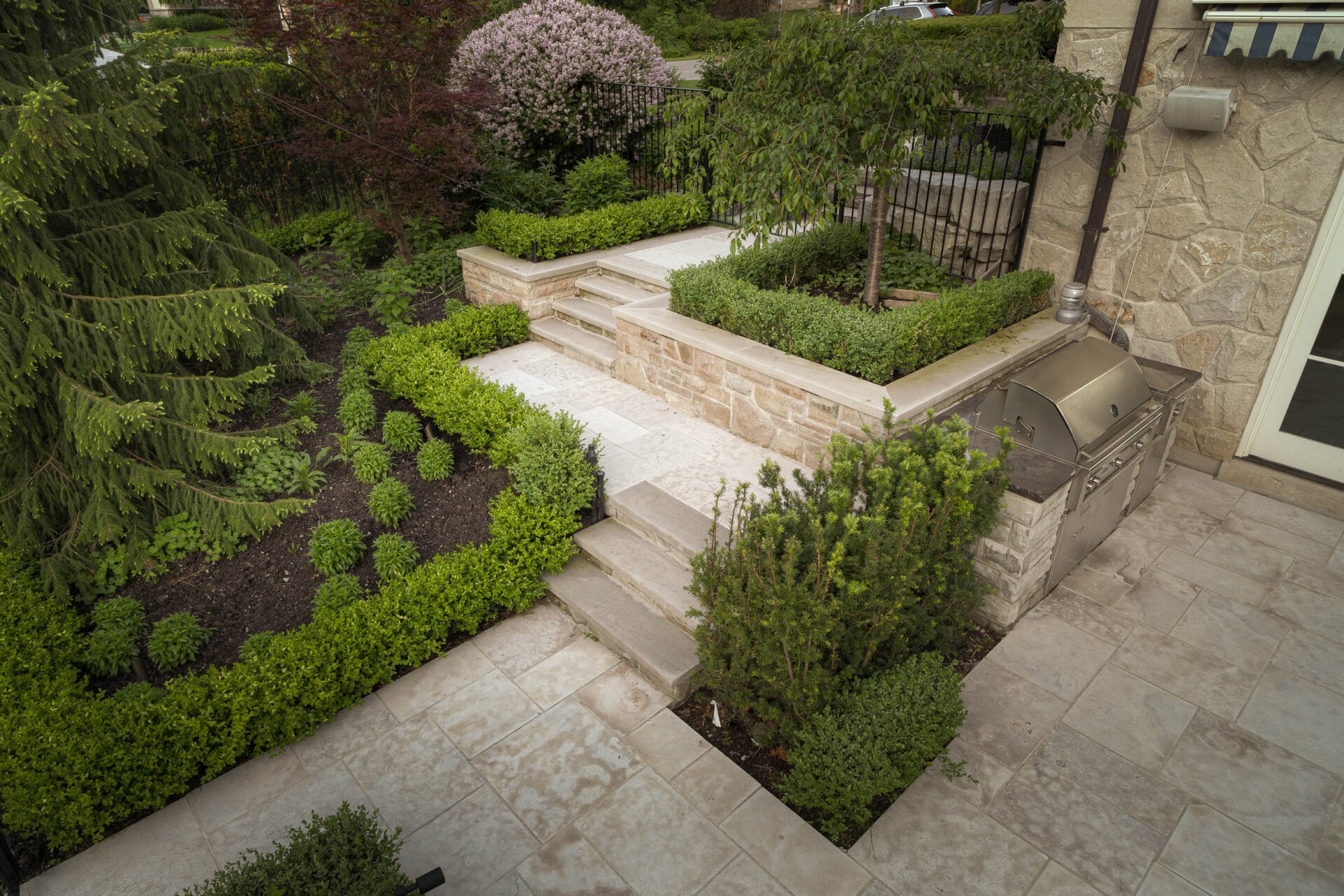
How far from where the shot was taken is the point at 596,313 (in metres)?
7.48

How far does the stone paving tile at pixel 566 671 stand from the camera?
13.3ft

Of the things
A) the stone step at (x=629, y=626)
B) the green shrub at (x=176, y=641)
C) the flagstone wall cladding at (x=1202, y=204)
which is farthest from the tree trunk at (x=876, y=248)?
the green shrub at (x=176, y=641)

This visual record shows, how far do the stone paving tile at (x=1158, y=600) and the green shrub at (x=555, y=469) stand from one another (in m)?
3.33

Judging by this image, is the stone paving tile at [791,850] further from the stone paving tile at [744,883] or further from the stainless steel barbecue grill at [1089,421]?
the stainless steel barbecue grill at [1089,421]

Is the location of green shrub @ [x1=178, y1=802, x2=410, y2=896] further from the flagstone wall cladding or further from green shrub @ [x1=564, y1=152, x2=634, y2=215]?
green shrub @ [x1=564, y1=152, x2=634, y2=215]

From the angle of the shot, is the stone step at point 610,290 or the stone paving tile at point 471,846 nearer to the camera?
the stone paving tile at point 471,846

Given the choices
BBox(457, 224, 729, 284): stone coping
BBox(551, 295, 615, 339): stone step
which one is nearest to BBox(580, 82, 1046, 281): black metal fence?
BBox(457, 224, 729, 284): stone coping

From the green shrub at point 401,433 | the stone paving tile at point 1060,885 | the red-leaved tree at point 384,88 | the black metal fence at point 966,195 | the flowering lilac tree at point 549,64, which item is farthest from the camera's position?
the flowering lilac tree at point 549,64

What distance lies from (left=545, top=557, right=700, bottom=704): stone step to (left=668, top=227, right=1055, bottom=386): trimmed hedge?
2.23 meters

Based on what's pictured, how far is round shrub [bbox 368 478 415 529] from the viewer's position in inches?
196

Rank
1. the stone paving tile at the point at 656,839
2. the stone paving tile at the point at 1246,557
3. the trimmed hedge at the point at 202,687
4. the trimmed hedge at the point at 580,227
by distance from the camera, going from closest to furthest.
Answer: the stone paving tile at the point at 656,839 < the trimmed hedge at the point at 202,687 < the stone paving tile at the point at 1246,557 < the trimmed hedge at the point at 580,227

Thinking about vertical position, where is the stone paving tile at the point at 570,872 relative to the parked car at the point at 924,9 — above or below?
below

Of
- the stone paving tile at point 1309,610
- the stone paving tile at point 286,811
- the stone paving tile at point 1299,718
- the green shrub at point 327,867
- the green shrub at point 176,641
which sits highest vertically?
the green shrub at point 327,867

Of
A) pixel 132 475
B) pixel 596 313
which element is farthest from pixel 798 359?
pixel 132 475
